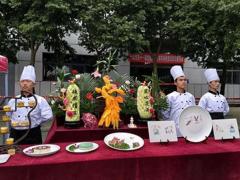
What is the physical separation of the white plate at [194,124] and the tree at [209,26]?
5059 millimetres

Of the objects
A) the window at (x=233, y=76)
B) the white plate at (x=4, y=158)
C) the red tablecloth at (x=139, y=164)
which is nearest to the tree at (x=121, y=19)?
the red tablecloth at (x=139, y=164)

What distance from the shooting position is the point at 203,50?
483 inches

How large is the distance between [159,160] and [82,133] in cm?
105

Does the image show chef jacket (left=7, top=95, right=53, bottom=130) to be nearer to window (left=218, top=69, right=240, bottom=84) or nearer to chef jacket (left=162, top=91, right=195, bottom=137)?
chef jacket (left=162, top=91, right=195, bottom=137)

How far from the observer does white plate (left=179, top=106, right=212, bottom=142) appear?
328 centimetres

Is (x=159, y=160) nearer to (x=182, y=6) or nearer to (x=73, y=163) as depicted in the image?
(x=73, y=163)

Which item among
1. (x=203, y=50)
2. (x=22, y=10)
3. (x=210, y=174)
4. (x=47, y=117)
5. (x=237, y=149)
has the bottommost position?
(x=210, y=174)

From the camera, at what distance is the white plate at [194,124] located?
3279 millimetres

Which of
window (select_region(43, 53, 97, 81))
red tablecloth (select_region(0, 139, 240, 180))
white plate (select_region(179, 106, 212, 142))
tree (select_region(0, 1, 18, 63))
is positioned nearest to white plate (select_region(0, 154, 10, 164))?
red tablecloth (select_region(0, 139, 240, 180))

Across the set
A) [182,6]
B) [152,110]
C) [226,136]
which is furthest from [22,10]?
[226,136]

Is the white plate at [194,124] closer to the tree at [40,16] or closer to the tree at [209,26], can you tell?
the tree at [209,26]

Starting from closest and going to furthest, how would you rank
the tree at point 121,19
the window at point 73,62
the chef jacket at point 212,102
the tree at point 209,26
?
the chef jacket at point 212,102 < the tree at point 209,26 < the tree at point 121,19 < the window at point 73,62

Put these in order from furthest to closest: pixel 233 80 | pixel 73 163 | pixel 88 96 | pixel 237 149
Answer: pixel 233 80 < pixel 88 96 < pixel 237 149 < pixel 73 163

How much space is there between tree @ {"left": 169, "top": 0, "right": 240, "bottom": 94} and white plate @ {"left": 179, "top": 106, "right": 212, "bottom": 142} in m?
5.06
